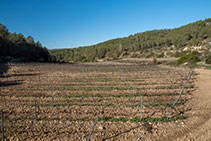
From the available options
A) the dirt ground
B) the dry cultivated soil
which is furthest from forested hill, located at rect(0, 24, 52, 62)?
the dirt ground

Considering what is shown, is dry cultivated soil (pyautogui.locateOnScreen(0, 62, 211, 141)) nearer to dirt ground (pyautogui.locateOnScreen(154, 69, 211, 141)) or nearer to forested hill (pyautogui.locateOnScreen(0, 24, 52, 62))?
dirt ground (pyautogui.locateOnScreen(154, 69, 211, 141))

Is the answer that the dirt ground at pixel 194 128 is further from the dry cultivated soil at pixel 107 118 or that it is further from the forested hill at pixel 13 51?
the forested hill at pixel 13 51

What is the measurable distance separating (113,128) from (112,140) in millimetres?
818

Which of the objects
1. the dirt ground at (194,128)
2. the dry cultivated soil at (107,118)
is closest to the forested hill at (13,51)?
the dry cultivated soil at (107,118)

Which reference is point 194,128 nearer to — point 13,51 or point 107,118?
point 107,118

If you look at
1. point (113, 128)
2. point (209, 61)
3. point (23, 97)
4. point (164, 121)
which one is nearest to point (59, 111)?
point (113, 128)

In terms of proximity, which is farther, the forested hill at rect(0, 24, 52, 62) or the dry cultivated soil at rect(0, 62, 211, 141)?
the forested hill at rect(0, 24, 52, 62)

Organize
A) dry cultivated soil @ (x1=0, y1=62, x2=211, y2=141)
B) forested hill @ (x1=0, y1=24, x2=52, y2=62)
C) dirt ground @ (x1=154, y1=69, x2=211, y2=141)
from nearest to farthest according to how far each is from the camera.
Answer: dirt ground @ (x1=154, y1=69, x2=211, y2=141) → dry cultivated soil @ (x1=0, y1=62, x2=211, y2=141) → forested hill @ (x1=0, y1=24, x2=52, y2=62)

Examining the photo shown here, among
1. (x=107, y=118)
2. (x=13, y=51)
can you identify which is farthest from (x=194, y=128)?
(x=13, y=51)

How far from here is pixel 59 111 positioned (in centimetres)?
833

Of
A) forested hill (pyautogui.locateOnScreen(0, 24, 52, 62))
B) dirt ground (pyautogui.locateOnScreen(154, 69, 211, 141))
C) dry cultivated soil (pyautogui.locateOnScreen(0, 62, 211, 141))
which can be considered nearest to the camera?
dirt ground (pyautogui.locateOnScreen(154, 69, 211, 141))

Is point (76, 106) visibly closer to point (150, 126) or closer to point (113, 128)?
point (113, 128)

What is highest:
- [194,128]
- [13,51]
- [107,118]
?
[13,51]

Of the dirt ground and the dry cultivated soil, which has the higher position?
the dry cultivated soil
